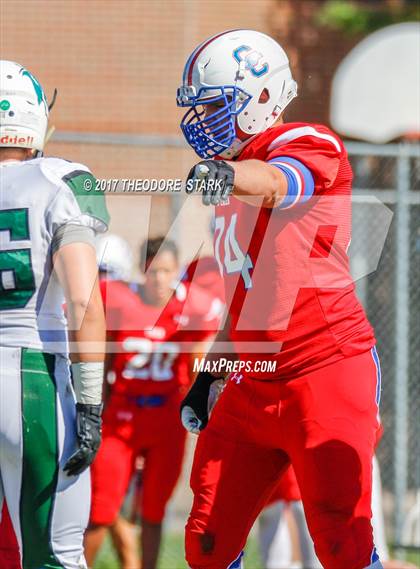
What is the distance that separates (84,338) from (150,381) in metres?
2.18

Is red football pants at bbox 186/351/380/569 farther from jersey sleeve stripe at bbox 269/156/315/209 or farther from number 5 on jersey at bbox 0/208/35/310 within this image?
number 5 on jersey at bbox 0/208/35/310

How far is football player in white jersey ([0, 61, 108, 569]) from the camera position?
3.20 m

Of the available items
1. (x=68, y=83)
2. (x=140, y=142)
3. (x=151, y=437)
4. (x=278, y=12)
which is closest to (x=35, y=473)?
(x=151, y=437)

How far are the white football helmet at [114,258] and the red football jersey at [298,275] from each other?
235cm

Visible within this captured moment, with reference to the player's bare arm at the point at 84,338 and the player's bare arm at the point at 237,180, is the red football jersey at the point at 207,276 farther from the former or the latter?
the player's bare arm at the point at 237,180

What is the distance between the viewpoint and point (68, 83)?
8.57 metres

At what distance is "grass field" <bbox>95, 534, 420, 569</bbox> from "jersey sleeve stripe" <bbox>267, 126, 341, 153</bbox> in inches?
130

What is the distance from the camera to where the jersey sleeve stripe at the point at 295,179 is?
292cm

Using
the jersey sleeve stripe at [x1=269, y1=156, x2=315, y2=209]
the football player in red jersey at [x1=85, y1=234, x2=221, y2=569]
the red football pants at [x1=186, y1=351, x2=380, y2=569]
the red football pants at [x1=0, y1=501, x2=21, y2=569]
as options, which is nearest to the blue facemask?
the jersey sleeve stripe at [x1=269, y1=156, x2=315, y2=209]

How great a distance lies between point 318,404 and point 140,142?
3190 mm

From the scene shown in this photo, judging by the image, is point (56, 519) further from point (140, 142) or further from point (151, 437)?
point (140, 142)

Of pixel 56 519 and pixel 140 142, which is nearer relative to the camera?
pixel 56 519

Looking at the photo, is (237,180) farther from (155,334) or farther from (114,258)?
(114,258)

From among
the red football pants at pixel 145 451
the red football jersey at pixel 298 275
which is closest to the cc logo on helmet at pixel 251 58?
the red football jersey at pixel 298 275
